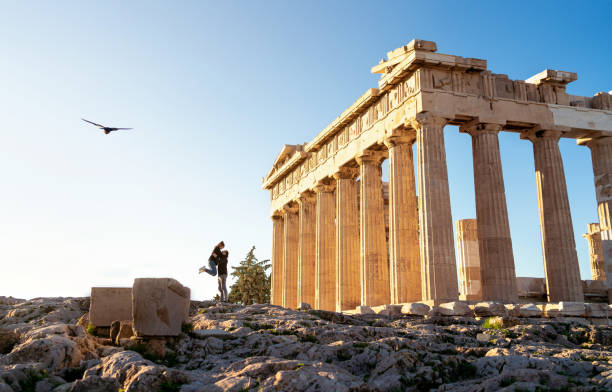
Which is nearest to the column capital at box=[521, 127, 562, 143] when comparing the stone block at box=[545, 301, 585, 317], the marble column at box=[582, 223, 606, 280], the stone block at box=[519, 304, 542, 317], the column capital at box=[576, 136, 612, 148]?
the column capital at box=[576, 136, 612, 148]

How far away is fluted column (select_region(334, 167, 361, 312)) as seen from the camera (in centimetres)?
3091

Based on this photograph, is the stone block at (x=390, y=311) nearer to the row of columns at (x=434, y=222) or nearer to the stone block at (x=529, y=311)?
the row of columns at (x=434, y=222)

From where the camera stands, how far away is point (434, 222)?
925 inches

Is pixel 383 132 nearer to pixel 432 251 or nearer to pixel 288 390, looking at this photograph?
pixel 432 251

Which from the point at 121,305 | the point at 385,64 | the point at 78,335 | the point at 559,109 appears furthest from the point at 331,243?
the point at 78,335

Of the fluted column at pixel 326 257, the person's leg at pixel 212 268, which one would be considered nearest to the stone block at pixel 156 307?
the person's leg at pixel 212 268

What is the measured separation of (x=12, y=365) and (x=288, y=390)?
4.47 meters

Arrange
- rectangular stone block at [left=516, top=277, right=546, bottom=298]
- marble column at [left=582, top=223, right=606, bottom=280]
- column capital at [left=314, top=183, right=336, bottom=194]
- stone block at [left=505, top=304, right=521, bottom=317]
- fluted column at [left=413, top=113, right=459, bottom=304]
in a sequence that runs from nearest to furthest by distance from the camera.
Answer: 1. stone block at [left=505, top=304, right=521, bottom=317]
2. fluted column at [left=413, top=113, right=459, bottom=304]
3. rectangular stone block at [left=516, top=277, right=546, bottom=298]
4. marble column at [left=582, top=223, right=606, bottom=280]
5. column capital at [left=314, top=183, right=336, bottom=194]

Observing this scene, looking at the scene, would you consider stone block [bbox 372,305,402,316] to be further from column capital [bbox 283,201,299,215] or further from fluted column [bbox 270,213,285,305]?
fluted column [bbox 270,213,285,305]

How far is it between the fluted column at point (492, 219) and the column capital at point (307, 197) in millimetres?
14104

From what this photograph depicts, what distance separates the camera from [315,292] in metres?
36.0

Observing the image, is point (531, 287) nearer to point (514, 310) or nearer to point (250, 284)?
point (514, 310)

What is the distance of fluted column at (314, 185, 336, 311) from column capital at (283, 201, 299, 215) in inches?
255

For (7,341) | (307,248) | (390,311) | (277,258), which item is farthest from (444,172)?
(277,258)
